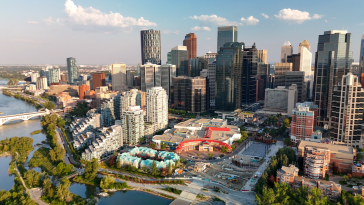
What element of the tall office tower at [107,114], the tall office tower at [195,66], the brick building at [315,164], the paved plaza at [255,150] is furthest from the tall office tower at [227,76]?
the brick building at [315,164]

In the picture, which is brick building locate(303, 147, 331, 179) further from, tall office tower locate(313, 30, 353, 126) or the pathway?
the pathway

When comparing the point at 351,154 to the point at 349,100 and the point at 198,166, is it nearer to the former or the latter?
the point at 349,100

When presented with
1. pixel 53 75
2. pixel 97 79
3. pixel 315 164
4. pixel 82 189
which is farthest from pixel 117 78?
pixel 315 164

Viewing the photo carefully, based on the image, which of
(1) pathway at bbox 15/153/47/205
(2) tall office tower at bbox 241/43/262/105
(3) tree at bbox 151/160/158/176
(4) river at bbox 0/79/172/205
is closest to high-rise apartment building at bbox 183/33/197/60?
(2) tall office tower at bbox 241/43/262/105

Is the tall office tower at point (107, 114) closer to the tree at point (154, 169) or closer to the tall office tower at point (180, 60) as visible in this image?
the tree at point (154, 169)

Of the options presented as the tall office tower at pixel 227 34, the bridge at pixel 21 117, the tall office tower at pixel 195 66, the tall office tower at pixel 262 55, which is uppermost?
the tall office tower at pixel 227 34

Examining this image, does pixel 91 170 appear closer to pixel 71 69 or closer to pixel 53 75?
pixel 71 69
